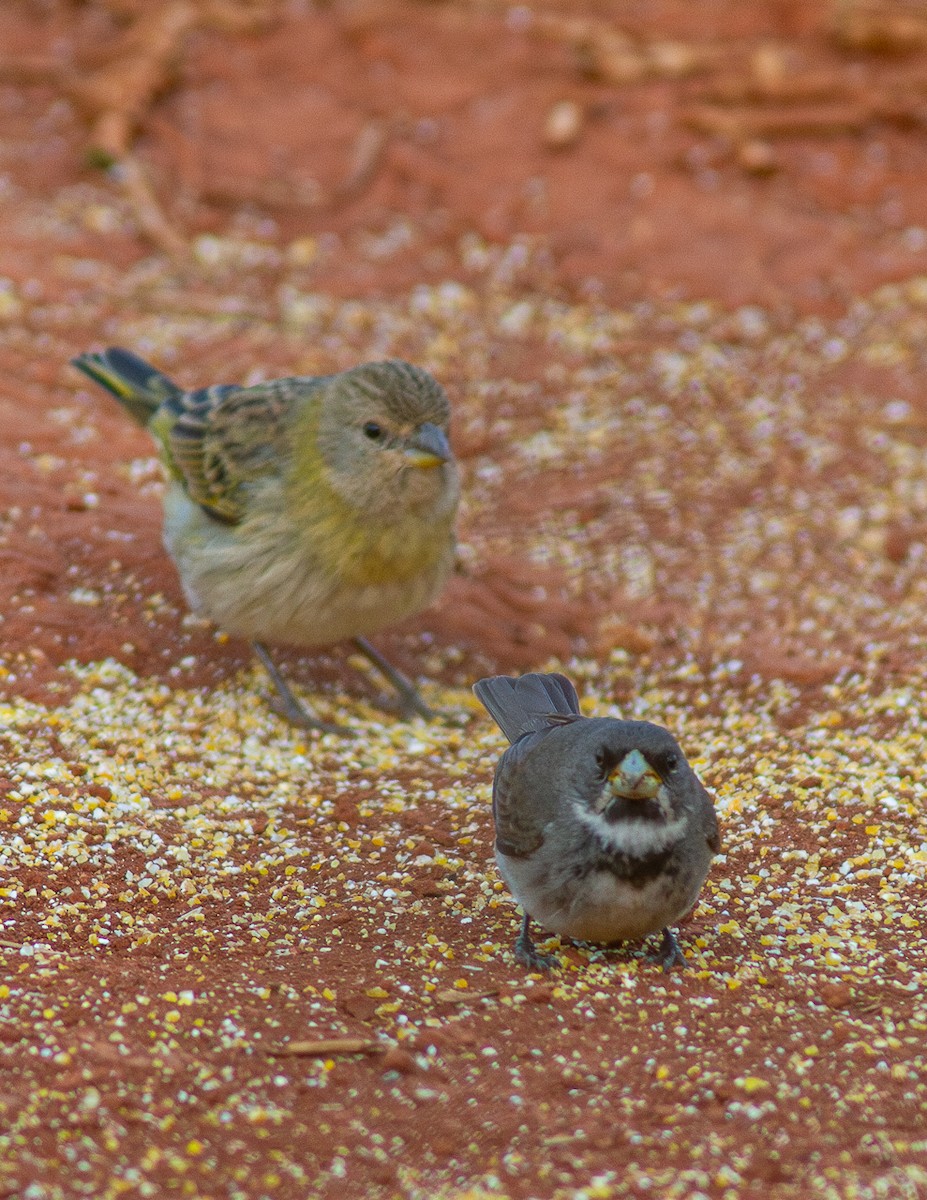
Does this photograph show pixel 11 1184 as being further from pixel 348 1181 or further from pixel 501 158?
pixel 501 158

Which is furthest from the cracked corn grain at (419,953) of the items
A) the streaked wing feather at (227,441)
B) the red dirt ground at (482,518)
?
the streaked wing feather at (227,441)

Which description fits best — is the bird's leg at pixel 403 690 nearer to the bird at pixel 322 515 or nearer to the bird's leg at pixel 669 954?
the bird at pixel 322 515

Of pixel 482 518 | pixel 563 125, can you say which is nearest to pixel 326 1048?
pixel 482 518

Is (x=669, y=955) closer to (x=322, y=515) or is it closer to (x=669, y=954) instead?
(x=669, y=954)

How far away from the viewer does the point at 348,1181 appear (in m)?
3.27

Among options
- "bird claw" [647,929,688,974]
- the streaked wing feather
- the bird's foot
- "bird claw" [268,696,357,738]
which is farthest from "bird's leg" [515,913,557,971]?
the streaked wing feather

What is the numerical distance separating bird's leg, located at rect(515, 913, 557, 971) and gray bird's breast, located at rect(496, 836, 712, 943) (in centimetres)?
13

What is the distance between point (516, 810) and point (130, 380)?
3.41 meters

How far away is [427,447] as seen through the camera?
564cm

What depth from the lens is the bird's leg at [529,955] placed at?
4.21 meters

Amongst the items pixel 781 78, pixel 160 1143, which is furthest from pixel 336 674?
pixel 781 78

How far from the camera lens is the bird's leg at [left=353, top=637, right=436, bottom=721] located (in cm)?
618

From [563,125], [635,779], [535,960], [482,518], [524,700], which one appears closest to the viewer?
[635,779]

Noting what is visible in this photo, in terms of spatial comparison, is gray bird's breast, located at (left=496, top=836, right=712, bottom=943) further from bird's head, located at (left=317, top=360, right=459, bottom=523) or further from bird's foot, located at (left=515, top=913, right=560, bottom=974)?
bird's head, located at (left=317, top=360, right=459, bottom=523)
